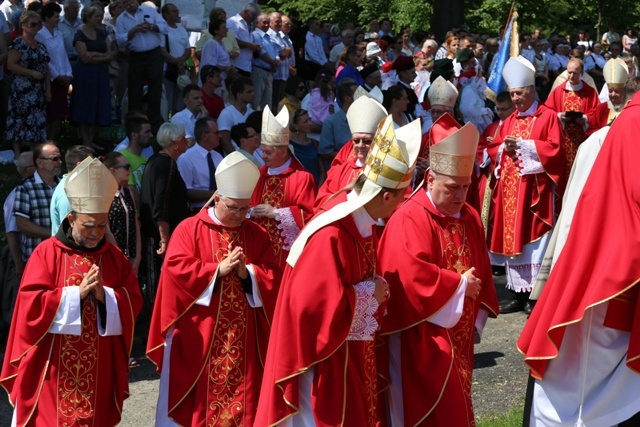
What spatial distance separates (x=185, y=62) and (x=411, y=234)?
30.6 ft

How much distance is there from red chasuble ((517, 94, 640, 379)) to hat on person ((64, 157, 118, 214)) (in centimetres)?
276

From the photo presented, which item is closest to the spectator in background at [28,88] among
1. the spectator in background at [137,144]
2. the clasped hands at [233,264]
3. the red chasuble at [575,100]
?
the spectator in background at [137,144]

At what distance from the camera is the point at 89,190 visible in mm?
6414

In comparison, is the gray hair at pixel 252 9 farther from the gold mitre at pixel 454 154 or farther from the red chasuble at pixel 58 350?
the gold mitre at pixel 454 154

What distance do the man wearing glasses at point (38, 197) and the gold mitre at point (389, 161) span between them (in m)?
3.54

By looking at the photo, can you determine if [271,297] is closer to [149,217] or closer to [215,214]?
[215,214]

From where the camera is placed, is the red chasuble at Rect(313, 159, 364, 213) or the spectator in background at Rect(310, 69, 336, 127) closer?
the red chasuble at Rect(313, 159, 364, 213)

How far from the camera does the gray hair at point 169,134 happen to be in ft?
29.6

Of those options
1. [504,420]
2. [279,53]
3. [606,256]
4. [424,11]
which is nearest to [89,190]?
[606,256]

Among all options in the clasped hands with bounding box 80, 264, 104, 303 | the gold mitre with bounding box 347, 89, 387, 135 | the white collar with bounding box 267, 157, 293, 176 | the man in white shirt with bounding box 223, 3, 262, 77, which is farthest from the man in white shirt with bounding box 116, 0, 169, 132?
the clasped hands with bounding box 80, 264, 104, 303

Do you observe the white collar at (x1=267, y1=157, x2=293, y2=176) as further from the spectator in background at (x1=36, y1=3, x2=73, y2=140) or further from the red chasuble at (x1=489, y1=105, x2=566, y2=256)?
the spectator in background at (x1=36, y1=3, x2=73, y2=140)

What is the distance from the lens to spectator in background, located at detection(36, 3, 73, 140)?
12.6 metres

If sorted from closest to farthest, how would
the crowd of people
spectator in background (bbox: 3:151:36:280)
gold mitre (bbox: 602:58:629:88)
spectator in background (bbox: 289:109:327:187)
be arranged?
1. the crowd of people
2. spectator in background (bbox: 3:151:36:280)
3. spectator in background (bbox: 289:109:327:187)
4. gold mitre (bbox: 602:58:629:88)

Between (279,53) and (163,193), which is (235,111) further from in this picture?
(279,53)
